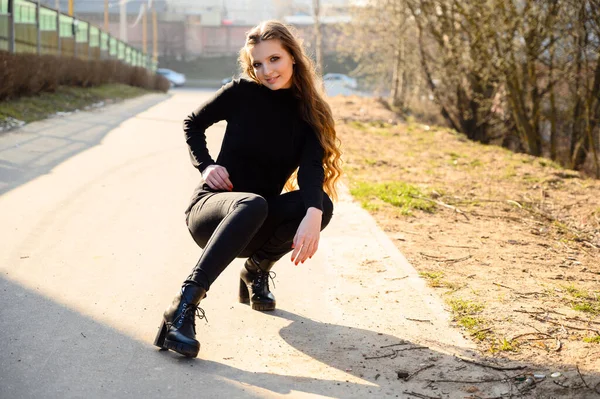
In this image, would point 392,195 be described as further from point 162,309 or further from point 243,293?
point 162,309

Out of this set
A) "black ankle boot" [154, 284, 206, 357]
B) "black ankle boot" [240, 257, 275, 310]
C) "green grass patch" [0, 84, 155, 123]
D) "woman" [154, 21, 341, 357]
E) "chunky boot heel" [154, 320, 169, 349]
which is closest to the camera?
"black ankle boot" [154, 284, 206, 357]

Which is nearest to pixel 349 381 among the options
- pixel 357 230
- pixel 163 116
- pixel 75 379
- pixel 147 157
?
pixel 75 379

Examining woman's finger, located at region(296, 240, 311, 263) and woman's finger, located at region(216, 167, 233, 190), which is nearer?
woman's finger, located at region(296, 240, 311, 263)

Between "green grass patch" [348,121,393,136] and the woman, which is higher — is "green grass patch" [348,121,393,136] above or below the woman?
below

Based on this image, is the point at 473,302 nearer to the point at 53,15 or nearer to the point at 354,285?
the point at 354,285

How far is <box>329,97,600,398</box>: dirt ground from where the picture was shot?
4016mm

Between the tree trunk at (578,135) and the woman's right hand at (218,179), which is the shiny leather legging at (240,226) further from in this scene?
the tree trunk at (578,135)

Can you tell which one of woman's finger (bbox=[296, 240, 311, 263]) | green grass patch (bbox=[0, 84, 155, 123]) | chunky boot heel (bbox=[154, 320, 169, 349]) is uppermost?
woman's finger (bbox=[296, 240, 311, 263])

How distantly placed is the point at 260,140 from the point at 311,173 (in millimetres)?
327

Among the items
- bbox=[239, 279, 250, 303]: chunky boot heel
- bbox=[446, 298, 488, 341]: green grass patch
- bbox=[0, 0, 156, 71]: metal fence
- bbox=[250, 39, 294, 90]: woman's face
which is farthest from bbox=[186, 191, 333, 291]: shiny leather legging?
bbox=[0, 0, 156, 71]: metal fence

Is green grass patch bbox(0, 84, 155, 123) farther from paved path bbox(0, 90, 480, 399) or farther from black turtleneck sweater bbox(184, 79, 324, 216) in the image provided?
black turtleneck sweater bbox(184, 79, 324, 216)

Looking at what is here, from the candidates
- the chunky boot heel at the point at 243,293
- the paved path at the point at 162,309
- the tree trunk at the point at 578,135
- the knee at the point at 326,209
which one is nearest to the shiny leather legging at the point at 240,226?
the knee at the point at 326,209

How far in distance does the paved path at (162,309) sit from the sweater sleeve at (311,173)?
69 centimetres

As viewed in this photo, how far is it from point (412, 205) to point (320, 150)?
369 centimetres
